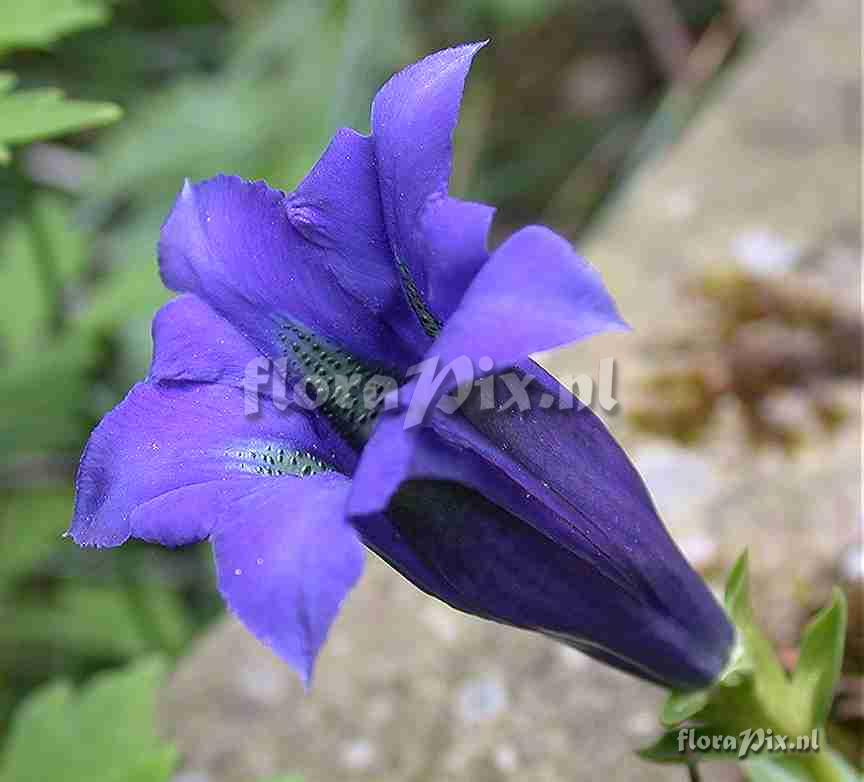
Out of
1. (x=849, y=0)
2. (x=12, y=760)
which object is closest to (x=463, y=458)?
(x=12, y=760)

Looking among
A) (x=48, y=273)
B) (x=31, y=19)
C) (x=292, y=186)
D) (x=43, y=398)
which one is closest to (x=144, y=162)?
(x=292, y=186)

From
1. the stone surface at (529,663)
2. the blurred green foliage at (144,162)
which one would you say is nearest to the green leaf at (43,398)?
the blurred green foliage at (144,162)

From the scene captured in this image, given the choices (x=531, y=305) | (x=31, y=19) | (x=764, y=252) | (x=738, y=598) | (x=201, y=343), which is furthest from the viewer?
(x=764, y=252)

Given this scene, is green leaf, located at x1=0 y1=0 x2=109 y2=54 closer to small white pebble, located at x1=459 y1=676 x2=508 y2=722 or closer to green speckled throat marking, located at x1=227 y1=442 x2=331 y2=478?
green speckled throat marking, located at x1=227 y1=442 x2=331 y2=478

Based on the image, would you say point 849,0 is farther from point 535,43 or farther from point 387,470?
point 387,470

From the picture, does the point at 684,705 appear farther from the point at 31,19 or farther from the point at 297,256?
the point at 31,19

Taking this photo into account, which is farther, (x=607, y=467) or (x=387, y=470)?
(x=607, y=467)

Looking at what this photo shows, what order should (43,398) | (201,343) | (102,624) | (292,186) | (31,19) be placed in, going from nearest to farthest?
(201,343) < (31,19) < (43,398) < (292,186) < (102,624)

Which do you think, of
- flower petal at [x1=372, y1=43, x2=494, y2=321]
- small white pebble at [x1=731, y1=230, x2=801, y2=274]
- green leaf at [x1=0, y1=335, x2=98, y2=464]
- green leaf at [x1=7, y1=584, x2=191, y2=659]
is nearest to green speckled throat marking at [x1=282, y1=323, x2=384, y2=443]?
flower petal at [x1=372, y1=43, x2=494, y2=321]
